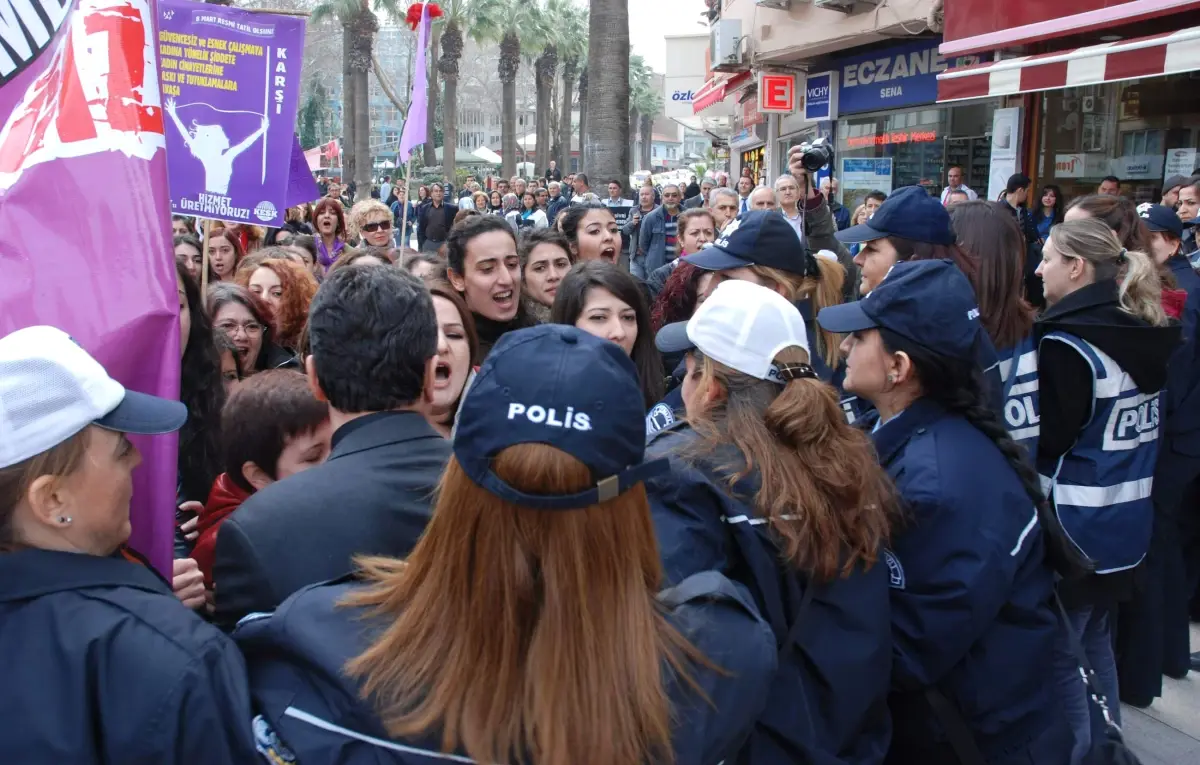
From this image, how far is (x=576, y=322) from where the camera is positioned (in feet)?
12.8

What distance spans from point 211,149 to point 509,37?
4237 cm

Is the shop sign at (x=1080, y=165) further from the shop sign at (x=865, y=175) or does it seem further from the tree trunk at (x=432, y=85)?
the tree trunk at (x=432, y=85)

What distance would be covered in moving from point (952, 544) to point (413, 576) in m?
1.34

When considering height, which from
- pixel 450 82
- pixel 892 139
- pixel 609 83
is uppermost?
pixel 450 82

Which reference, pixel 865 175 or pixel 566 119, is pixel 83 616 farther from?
pixel 566 119

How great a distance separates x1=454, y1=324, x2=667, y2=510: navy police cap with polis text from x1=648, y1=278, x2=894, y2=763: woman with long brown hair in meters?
0.50

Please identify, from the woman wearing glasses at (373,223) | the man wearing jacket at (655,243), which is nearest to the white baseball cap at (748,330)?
the woman wearing glasses at (373,223)

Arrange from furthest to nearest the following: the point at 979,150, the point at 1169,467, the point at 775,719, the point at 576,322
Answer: the point at 979,150 < the point at 1169,467 < the point at 576,322 < the point at 775,719

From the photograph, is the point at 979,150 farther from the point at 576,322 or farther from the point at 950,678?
the point at 950,678

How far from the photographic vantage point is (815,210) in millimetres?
6207

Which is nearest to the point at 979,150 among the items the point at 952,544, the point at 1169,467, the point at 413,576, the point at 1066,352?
the point at 1169,467

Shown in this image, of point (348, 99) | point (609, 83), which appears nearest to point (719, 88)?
point (609, 83)

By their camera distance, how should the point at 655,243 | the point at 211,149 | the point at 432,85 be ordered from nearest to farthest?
the point at 211,149 → the point at 655,243 → the point at 432,85

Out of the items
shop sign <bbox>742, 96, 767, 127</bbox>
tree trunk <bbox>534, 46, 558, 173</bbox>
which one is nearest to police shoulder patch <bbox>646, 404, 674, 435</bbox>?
shop sign <bbox>742, 96, 767, 127</bbox>
